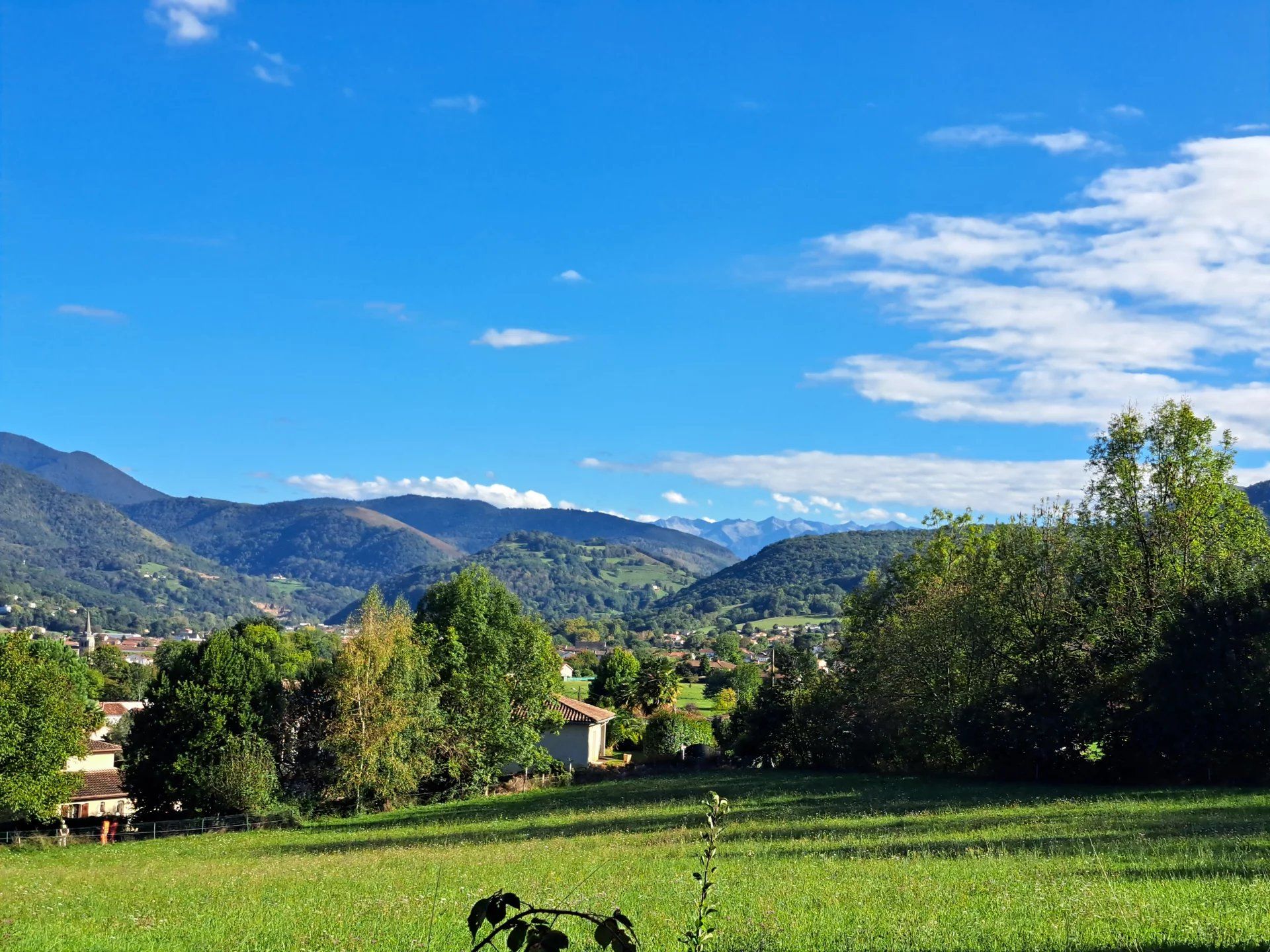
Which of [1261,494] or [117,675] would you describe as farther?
[1261,494]

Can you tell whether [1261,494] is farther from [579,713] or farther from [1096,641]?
[1096,641]

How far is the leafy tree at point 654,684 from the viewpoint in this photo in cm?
8531

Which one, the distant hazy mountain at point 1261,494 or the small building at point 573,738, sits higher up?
the distant hazy mountain at point 1261,494

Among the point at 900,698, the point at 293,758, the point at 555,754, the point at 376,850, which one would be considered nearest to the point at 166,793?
the point at 293,758

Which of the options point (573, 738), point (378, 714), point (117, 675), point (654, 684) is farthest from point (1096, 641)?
point (117, 675)

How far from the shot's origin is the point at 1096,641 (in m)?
38.8

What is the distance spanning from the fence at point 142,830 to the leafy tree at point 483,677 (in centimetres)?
942

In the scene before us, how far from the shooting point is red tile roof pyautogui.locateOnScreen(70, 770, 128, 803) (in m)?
54.4

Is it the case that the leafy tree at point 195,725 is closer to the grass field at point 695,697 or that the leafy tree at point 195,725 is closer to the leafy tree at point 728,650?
the grass field at point 695,697

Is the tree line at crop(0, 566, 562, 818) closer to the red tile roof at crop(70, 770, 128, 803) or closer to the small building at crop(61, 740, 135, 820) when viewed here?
the small building at crop(61, 740, 135, 820)

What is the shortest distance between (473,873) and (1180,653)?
82.5 ft

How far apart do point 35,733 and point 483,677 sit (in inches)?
821

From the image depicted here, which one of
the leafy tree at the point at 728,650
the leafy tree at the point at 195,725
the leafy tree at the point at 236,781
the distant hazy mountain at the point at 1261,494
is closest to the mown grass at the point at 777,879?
the leafy tree at the point at 236,781

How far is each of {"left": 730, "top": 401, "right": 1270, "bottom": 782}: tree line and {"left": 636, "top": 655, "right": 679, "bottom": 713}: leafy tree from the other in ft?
114
